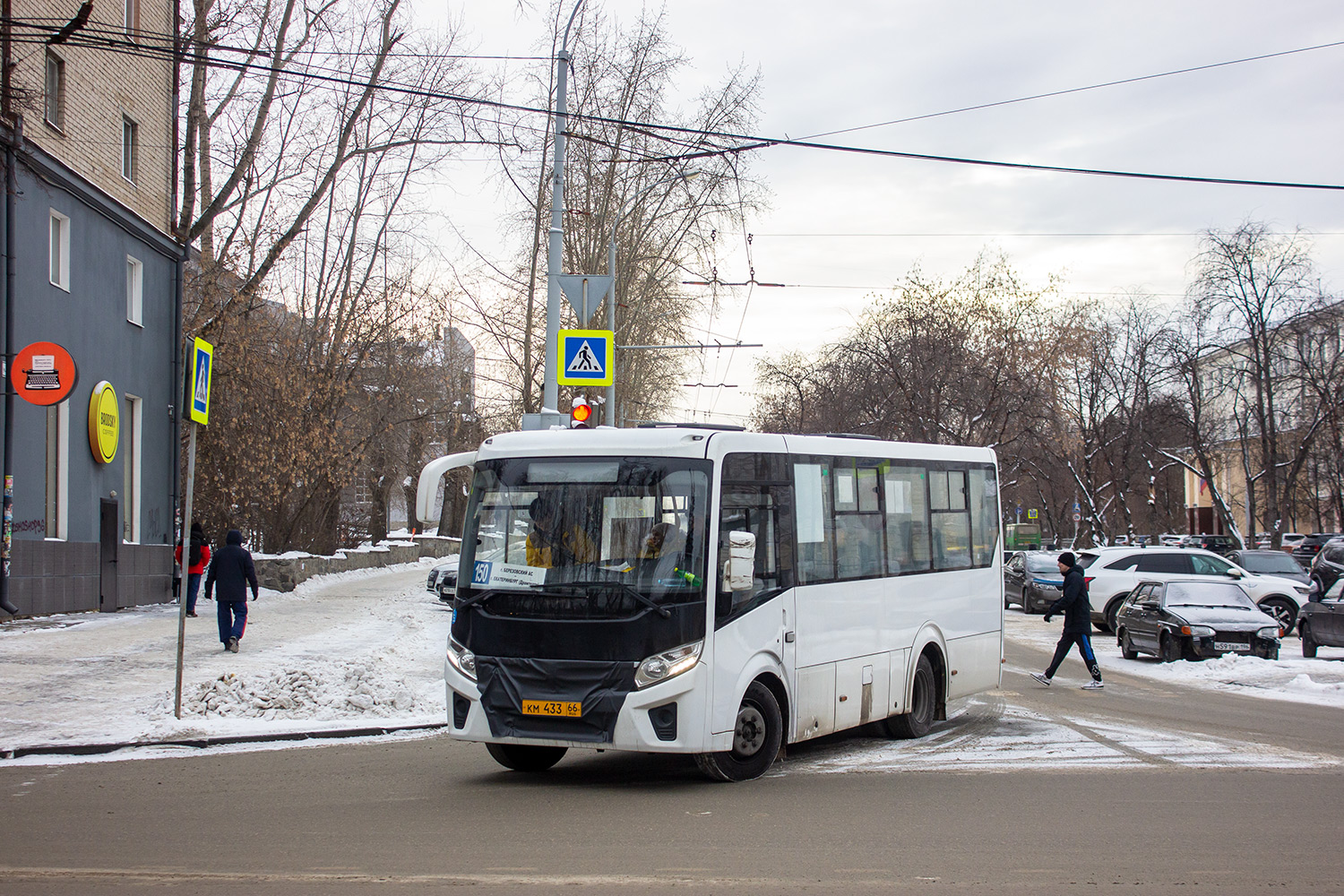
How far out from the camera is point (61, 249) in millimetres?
21234

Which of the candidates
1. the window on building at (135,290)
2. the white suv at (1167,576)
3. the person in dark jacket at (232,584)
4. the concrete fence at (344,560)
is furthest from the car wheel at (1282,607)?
the window on building at (135,290)

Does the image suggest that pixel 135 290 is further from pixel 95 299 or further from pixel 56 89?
pixel 56 89

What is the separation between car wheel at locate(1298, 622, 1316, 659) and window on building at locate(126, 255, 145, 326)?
70.6 feet

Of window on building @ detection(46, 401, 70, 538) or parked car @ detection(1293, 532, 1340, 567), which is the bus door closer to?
window on building @ detection(46, 401, 70, 538)

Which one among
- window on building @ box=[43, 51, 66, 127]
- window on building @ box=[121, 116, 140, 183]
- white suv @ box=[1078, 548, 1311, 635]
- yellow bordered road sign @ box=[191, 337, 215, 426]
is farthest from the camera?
white suv @ box=[1078, 548, 1311, 635]

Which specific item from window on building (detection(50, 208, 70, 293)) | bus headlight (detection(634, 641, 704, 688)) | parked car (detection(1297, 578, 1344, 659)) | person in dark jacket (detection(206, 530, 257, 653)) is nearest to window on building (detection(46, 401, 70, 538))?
window on building (detection(50, 208, 70, 293))

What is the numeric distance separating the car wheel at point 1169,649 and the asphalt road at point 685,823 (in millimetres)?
7825

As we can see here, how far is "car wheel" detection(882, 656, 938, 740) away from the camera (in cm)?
1189

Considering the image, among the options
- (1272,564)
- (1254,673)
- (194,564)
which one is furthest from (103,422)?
(1272,564)

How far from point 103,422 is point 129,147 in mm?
5966

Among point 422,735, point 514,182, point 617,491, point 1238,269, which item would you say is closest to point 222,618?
point 422,735

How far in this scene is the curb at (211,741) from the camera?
34.8 feet

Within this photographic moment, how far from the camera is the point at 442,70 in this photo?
31.1 meters

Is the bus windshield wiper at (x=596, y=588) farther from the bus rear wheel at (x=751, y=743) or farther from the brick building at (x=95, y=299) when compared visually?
the brick building at (x=95, y=299)
